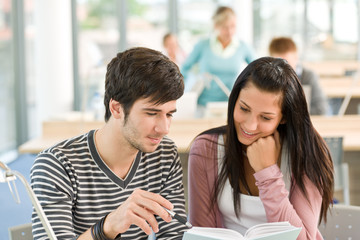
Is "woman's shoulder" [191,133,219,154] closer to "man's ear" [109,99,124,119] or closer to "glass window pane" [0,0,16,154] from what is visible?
"man's ear" [109,99,124,119]

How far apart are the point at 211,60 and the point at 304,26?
204 inches

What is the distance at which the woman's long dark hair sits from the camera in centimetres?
163

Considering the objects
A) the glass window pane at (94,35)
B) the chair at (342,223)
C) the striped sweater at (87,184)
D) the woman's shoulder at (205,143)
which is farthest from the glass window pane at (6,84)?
the chair at (342,223)

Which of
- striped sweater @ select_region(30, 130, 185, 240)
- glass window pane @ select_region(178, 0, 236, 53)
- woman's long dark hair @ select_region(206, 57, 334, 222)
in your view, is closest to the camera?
striped sweater @ select_region(30, 130, 185, 240)

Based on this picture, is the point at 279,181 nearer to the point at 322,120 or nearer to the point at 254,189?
the point at 254,189

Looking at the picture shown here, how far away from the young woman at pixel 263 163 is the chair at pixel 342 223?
5 cm

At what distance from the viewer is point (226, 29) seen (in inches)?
173

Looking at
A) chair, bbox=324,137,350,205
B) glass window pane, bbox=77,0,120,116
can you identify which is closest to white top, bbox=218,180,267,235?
chair, bbox=324,137,350,205

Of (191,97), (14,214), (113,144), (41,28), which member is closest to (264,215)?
(113,144)

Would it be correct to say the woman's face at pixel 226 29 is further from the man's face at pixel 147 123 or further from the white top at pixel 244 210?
the man's face at pixel 147 123

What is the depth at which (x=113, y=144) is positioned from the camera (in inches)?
58.8

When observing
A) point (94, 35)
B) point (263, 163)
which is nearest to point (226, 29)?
point (263, 163)

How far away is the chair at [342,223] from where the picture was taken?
5.56ft

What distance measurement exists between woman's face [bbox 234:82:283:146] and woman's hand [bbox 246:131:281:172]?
0.08 ft
